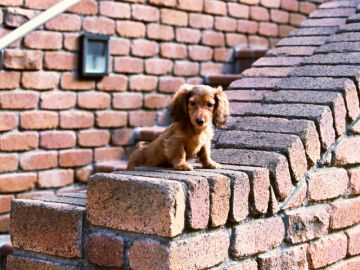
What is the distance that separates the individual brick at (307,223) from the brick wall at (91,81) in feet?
5.70

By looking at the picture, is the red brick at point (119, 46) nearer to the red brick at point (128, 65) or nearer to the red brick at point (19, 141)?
the red brick at point (128, 65)

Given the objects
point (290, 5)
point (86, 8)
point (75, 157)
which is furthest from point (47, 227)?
point (290, 5)

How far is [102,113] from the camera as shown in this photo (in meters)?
4.34

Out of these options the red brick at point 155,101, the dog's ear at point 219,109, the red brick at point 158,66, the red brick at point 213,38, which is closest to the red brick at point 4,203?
the red brick at point 155,101

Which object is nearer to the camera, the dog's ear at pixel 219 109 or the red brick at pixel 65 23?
the dog's ear at pixel 219 109

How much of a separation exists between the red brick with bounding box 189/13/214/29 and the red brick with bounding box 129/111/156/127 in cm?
70

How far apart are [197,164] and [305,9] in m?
3.48

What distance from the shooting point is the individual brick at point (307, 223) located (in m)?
2.63

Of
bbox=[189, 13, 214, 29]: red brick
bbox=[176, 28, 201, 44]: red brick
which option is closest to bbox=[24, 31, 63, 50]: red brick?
bbox=[176, 28, 201, 44]: red brick

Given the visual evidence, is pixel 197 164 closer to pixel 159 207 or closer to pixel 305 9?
pixel 159 207

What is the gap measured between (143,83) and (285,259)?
221cm

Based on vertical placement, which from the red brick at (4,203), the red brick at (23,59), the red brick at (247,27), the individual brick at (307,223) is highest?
the red brick at (247,27)

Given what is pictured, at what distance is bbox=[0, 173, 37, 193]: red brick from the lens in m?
3.82

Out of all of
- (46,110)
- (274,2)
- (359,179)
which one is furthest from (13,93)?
(274,2)
